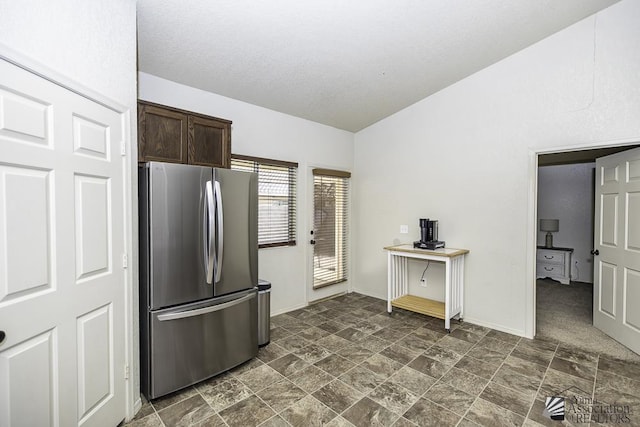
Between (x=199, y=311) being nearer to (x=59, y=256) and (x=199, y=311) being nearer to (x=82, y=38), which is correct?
(x=59, y=256)

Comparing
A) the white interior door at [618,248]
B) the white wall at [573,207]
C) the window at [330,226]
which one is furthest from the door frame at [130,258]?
the white wall at [573,207]

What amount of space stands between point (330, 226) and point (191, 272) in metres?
2.65

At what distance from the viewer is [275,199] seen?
13.1 feet

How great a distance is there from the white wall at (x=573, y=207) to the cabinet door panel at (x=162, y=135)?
6.83m

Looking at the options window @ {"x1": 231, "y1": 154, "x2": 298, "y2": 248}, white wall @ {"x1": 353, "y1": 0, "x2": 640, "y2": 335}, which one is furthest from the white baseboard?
window @ {"x1": 231, "y1": 154, "x2": 298, "y2": 248}

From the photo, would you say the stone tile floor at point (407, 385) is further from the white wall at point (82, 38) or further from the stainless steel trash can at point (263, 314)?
the white wall at point (82, 38)

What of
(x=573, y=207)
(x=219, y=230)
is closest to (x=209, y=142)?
(x=219, y=230)

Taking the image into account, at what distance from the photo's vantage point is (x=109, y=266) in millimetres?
1939

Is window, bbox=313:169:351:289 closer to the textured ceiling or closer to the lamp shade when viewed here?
the textured ceiling

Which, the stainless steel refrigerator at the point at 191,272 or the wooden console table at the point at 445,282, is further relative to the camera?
the wooden console table at the point at 445,282

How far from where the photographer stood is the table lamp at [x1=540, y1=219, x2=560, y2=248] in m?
5.87

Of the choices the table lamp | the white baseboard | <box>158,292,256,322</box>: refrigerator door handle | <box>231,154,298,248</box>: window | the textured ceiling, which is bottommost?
the white baseboard

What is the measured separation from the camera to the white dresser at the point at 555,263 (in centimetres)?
577

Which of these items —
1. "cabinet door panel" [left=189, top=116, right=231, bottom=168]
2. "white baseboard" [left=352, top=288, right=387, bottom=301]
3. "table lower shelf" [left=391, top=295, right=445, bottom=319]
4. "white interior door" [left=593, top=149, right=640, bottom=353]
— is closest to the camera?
"cabinet door panel" [left=189, top=116, right=231, bottom=168]
